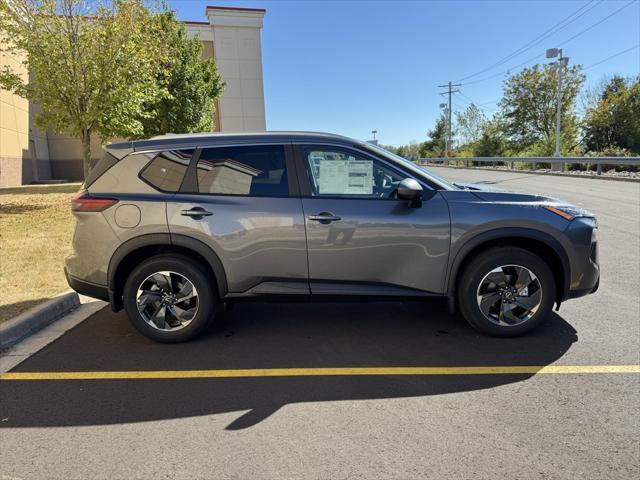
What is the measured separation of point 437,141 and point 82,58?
63572mm

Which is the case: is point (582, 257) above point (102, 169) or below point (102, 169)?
below

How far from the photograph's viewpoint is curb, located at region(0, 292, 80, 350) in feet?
12.9

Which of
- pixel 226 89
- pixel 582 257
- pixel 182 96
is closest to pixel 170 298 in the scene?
pixel 582 257

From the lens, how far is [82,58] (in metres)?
11.2

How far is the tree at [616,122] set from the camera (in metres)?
38.3

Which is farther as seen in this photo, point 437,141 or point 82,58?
point 437,141

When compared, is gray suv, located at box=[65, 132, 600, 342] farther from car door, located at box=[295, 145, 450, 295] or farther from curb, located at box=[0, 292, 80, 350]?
curb, located at box=[0, 292, 80, 350]

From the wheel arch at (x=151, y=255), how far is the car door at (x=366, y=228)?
824mm

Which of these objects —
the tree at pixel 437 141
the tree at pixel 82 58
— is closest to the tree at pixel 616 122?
the tree at pixel 437 141

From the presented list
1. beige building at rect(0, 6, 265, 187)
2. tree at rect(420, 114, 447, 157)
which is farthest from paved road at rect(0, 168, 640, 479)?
tree at rect(420, 114, 447, 157)

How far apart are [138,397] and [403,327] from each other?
A: 2.39 metres

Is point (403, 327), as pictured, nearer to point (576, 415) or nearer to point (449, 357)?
point (449, 357)

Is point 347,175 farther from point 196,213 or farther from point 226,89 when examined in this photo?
point 226,89

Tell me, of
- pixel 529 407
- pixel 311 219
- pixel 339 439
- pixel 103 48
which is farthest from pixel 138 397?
pixel 103 48
